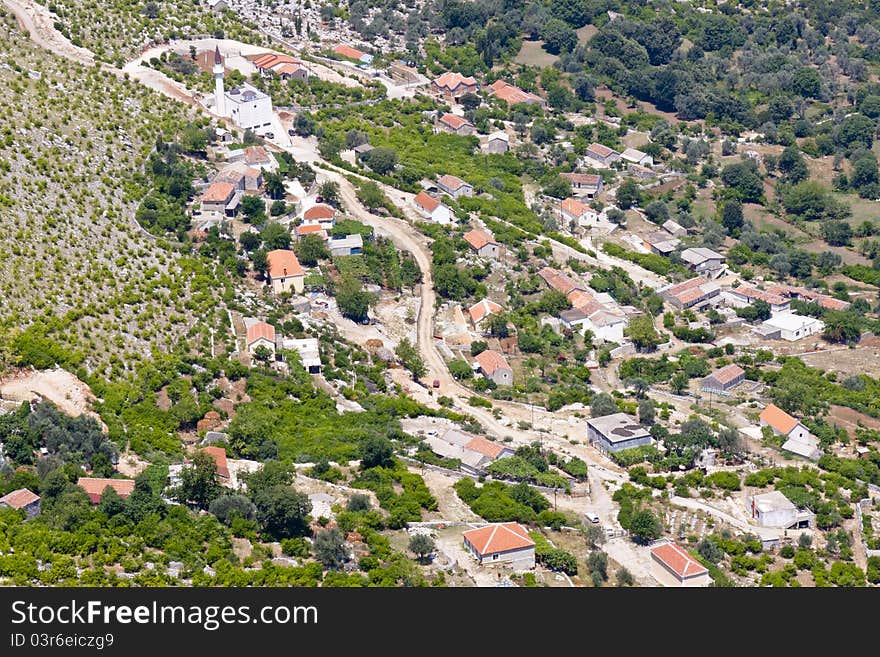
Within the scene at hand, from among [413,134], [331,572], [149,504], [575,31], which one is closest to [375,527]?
[331,572]

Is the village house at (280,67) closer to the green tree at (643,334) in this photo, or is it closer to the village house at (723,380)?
the green tree at (643,334)

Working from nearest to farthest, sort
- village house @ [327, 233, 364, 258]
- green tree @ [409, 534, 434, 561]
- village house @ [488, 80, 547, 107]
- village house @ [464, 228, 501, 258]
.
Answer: green tree @ [409, 534, 434, 561]
village house @ [327, 233, 364, 258]
village house @ [464, 228, 501, 258]
village house @ [488, 80, 547, 107]

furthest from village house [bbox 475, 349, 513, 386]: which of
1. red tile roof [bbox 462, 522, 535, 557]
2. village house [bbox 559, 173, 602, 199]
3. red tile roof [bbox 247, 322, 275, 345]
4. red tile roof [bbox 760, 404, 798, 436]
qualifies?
village house [bbox 559, 173, 602, 199]

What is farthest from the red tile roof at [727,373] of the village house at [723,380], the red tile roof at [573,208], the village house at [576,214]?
the red tile roof at [573,208]

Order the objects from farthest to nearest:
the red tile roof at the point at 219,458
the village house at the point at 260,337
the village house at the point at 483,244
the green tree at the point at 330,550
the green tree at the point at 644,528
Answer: the village house at the point at 483,244, the village house at the point at 260,337, the green tree at the point at 644,528, the red tile roof at the point at 219,458, the green tree at the point at 330,550

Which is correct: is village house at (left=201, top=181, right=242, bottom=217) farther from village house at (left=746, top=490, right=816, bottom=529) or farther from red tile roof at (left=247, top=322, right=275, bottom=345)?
village house at (left=746, top=490, right=816, bottom=529)

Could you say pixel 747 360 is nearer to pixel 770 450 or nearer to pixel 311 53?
pixel 770 450
